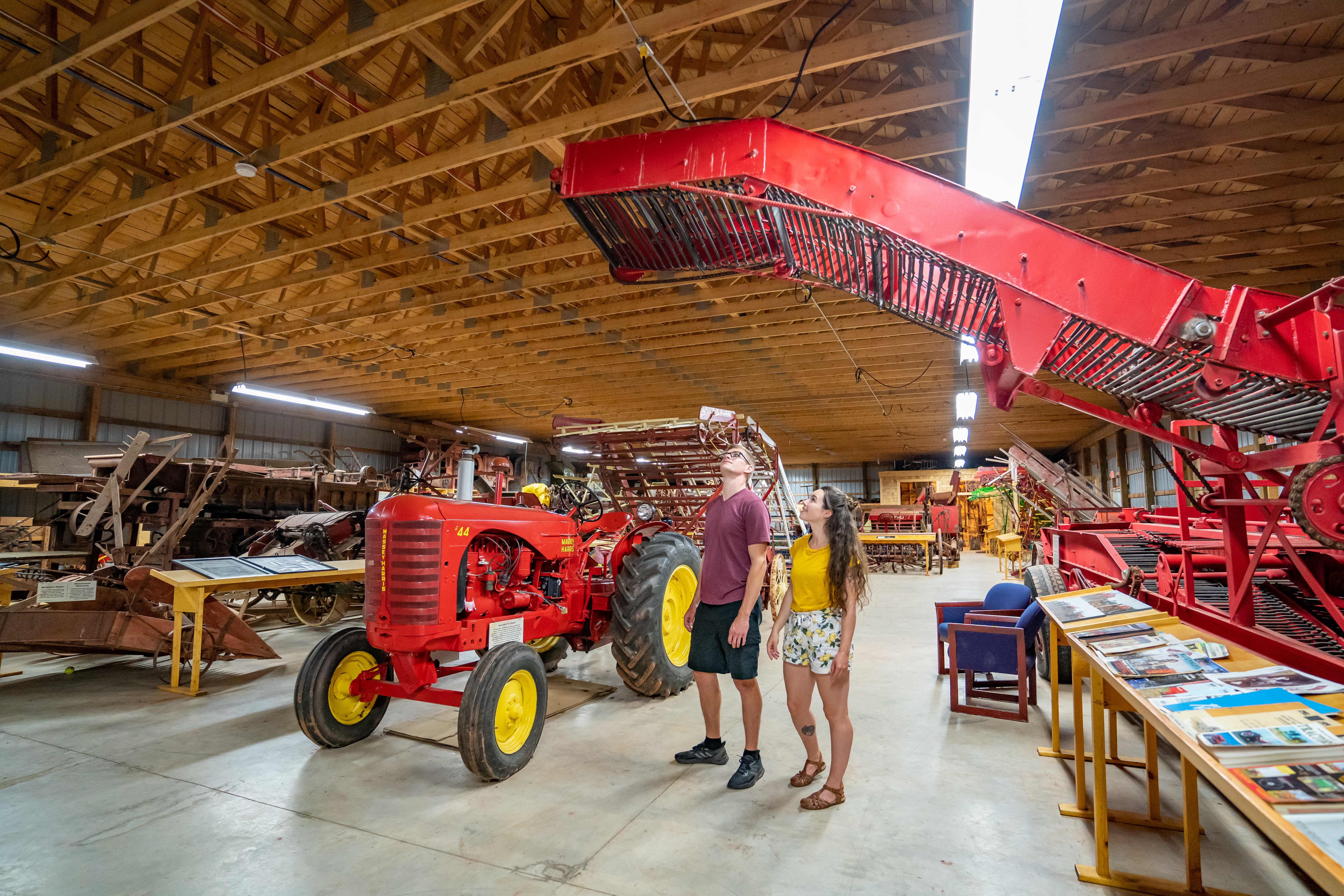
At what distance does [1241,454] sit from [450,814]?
12.0 ft

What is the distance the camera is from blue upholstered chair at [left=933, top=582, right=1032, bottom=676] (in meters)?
4.87

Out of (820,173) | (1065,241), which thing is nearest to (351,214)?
(820,173)

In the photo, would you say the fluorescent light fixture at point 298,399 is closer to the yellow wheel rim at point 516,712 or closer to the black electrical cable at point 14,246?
the black electrical cable at point 14,246

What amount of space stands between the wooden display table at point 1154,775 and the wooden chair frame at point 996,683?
1.44ft

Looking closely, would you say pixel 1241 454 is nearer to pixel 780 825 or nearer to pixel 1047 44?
pixel 1047 44

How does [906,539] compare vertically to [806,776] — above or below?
above

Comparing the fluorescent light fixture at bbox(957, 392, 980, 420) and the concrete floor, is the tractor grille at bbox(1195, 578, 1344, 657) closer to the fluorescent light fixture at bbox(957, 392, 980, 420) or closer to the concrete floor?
the concrete floor

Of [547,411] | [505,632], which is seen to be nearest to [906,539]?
[547,411]

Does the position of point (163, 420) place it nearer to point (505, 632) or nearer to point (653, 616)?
point (505, 632)

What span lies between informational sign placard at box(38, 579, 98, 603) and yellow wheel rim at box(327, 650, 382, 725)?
8.31 ft

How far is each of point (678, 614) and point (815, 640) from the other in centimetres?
199

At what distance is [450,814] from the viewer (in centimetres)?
281

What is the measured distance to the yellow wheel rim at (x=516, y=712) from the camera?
10.7 feet

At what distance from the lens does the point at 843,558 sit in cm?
289
